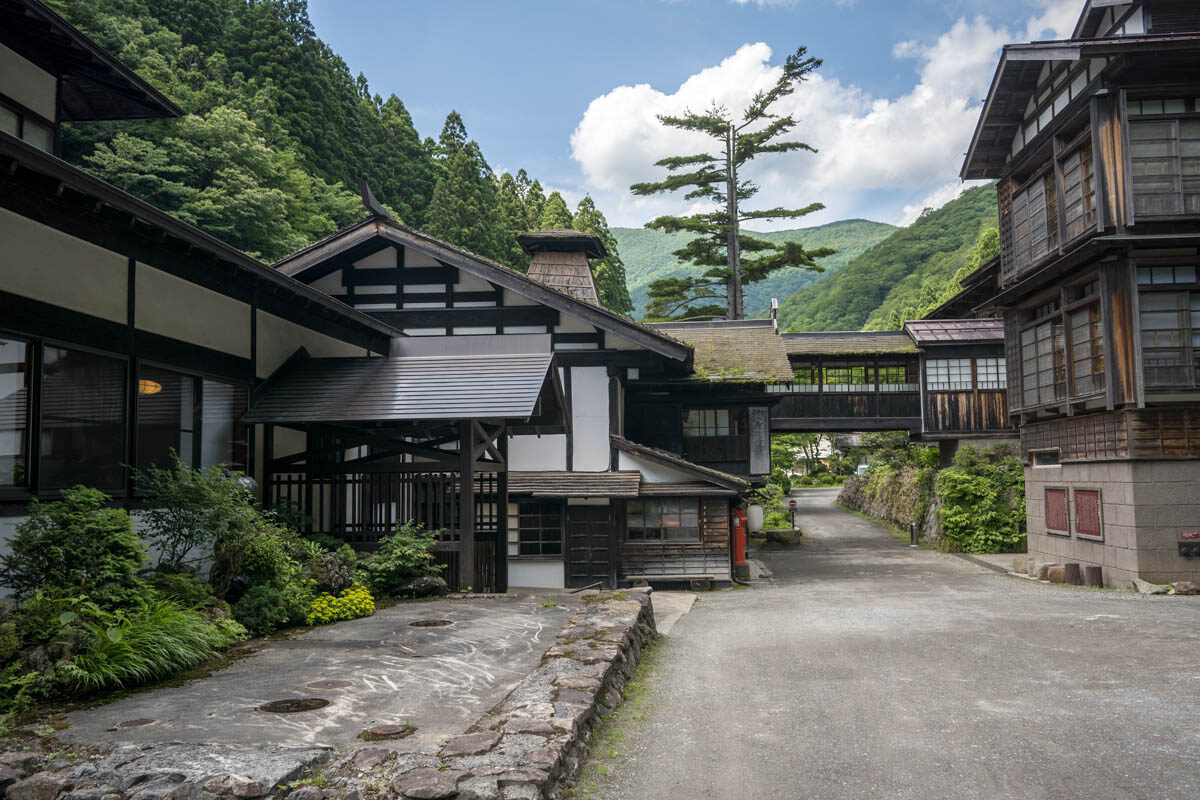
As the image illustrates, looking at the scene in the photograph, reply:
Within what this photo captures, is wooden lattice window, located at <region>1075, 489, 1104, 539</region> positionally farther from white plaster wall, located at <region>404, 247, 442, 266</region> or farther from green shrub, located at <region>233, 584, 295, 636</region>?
green shrub, located at <region>233, 584, 295, 636</region>

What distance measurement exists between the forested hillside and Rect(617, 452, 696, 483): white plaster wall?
18672 mm

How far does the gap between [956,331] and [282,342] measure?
78.1ft

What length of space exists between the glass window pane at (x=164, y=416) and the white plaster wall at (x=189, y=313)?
0.57 m

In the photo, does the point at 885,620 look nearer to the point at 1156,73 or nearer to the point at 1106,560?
the point at 1106,560

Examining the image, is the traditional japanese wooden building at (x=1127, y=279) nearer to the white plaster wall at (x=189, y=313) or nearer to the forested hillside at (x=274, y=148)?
the white plaster wall at (x=189, y=313)

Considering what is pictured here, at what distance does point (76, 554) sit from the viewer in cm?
728

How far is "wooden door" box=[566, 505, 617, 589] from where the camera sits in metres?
19.0

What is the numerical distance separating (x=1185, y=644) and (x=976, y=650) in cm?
281

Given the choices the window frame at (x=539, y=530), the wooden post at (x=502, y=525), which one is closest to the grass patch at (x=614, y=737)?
the wooden post at (x=502, y=525)

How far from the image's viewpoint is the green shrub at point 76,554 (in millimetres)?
7125

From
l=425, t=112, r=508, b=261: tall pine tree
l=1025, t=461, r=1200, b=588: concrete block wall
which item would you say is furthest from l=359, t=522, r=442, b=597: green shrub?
l=425, t=112, r=508, b=261: tall pine tree

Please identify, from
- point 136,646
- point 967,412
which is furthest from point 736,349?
point 136,646

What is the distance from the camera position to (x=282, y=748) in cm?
516

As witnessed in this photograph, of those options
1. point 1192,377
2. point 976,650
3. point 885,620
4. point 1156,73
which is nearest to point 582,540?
point 885,620
